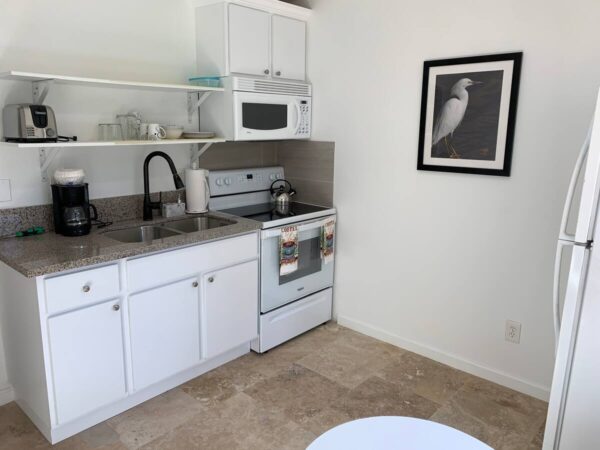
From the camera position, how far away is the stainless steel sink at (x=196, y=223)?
9.48 ft

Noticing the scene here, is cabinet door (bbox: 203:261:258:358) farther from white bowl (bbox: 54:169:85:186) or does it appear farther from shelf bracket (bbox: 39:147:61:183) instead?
shelf bracket (bbox: 39:147:61:183)

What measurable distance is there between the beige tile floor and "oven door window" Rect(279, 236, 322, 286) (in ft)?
1.60

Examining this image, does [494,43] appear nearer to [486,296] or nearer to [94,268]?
[486,296]

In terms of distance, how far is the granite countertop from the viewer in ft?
6.51

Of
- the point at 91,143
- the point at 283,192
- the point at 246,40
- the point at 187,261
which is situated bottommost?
the point at 187,261

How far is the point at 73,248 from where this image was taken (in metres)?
2.21

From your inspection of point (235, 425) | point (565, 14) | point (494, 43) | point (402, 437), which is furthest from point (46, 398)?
point (565, 14)

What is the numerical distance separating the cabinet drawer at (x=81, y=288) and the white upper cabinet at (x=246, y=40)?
4.66 feet

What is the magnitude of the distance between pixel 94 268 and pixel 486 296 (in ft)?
6.90

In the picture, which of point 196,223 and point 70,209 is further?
point 196,223

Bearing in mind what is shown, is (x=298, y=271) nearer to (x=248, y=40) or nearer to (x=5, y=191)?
(x=248, y=40)

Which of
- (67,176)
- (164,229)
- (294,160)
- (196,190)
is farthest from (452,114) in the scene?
(67,176)

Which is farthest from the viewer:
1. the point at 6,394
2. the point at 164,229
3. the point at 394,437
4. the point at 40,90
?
the point at 164,229

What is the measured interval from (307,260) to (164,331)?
1.12m
